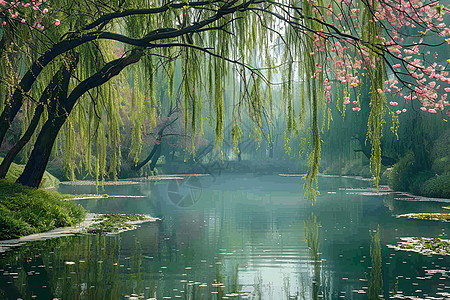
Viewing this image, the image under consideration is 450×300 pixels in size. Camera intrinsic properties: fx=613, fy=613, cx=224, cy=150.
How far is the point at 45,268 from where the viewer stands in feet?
26.2

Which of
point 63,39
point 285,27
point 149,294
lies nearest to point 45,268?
point 149,294

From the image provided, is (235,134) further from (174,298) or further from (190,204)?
(190,204)

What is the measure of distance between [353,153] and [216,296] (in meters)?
24.3

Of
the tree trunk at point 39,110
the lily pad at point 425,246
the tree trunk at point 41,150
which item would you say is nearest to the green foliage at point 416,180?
the lily pad at point 425,246

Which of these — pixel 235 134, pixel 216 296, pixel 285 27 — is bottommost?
pixel 216 296

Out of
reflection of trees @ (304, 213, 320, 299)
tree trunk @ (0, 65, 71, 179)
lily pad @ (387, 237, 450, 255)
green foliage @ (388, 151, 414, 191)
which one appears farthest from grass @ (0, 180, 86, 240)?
green foliage @ (388, 151, 414, 191)

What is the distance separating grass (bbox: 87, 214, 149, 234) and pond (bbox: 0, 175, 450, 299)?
496 mm

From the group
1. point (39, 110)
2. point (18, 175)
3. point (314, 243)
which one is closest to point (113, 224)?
point (39, 110)

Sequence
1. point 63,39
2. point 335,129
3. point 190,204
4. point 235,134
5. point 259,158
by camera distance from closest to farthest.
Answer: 1. point 235,134
2. point 63,39
3. point 190,204
4. point 335,129
5. point 259,158

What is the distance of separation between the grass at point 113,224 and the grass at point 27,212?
731 millimetres

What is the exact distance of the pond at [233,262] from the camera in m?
6.70

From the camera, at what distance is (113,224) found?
13.5 m

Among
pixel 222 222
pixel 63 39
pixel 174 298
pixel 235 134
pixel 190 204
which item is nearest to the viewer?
pixel 174 298

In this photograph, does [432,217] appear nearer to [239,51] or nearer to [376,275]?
[376,275]
